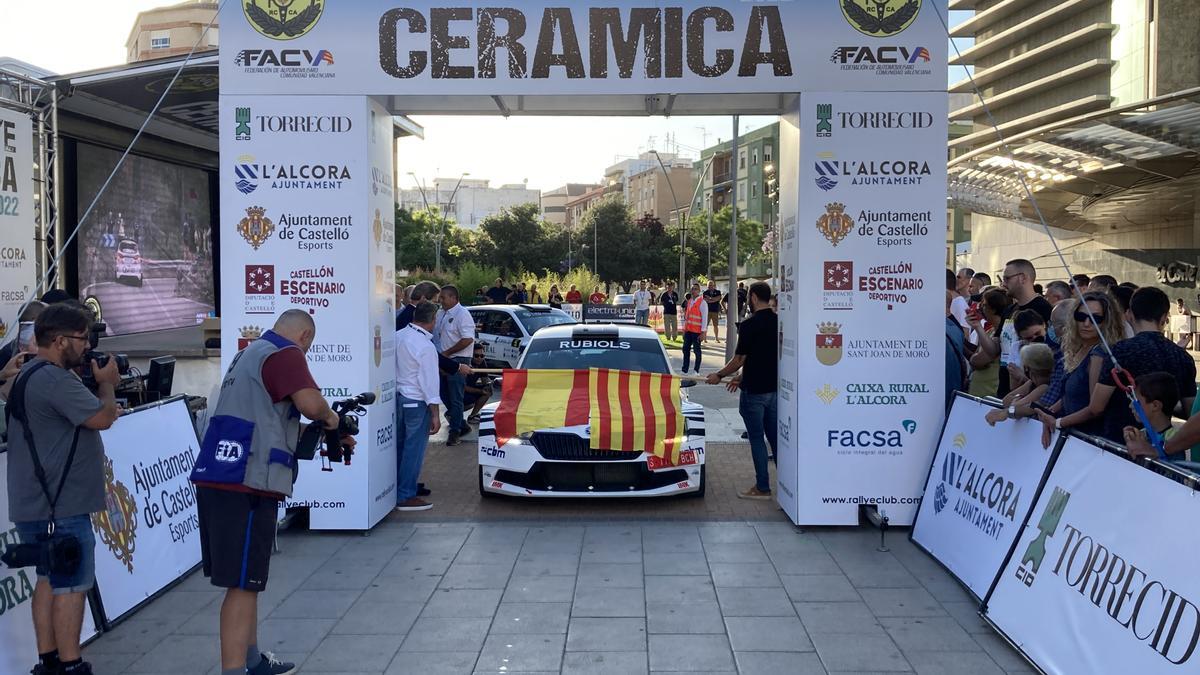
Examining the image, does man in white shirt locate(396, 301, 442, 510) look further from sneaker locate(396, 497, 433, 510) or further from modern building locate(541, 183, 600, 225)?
modern building locate(541, 183, 600, 225)

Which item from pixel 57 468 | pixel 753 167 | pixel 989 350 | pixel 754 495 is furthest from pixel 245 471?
pixel 753 167

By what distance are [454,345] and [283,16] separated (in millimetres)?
5088

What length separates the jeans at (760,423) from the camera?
8469mm

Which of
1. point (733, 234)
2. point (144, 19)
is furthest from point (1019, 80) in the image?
point (144, 19)

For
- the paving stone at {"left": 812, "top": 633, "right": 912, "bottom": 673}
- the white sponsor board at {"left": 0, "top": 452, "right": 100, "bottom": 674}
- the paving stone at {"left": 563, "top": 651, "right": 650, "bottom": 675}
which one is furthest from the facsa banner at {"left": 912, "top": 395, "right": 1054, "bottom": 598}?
the white sponsor board at {"left": 0, "top": 452, "right": 100, "bottom": 674}

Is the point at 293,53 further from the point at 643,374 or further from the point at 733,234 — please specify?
the point at 733,234

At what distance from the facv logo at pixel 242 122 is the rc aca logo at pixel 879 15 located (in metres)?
4.83

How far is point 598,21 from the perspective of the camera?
748cm

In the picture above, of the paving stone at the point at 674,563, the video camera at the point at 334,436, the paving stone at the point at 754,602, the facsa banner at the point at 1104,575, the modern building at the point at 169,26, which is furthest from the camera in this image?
the modern building at the point at 169,26

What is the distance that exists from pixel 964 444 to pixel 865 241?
1.79 metres

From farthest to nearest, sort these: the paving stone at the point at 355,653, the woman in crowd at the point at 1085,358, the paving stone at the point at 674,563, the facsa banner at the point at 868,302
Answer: the facsa banner at the point at 868,302, the paving stone at the point at 674,563, the woman in crowd at the point at 1085,358, the paving stone at the point at 355,653

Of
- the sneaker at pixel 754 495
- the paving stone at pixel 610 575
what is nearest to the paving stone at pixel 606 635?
the paving stone at pixel 610 575

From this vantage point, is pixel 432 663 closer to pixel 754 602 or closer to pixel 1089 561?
pixel 754 602

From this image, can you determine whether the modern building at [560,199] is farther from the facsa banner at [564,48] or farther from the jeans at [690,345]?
the facsa banner at [564,48]
